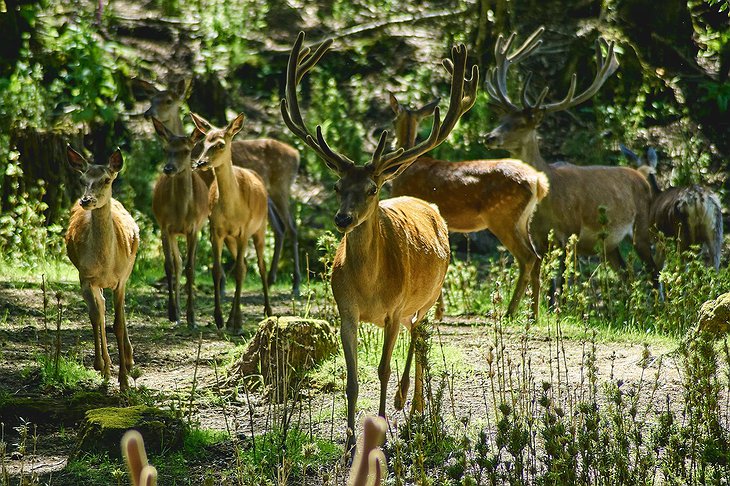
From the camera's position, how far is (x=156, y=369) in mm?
7688

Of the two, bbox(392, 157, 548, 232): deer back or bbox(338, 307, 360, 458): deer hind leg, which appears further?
bbox(392, 157, 548, 232): deer back

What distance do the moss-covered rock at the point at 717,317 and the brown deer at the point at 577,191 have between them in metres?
3.53

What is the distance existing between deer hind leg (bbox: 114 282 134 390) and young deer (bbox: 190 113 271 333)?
194 cm

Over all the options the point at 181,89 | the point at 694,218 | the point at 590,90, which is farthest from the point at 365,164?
the point at 181,89

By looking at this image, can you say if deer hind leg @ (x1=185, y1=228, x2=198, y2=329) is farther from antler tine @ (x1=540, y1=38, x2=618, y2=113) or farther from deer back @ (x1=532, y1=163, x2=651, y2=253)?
antler tine @ (x1=540, y1=38, x2=618, y2=113)

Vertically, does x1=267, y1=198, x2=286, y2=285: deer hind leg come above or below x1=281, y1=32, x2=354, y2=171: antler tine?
below

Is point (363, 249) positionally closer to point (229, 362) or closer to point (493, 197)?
point (229, 362)

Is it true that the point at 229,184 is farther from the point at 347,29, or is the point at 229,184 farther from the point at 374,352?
the point at 347,29

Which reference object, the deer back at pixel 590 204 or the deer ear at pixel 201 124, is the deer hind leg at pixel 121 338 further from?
the deer back at pixel 590 204

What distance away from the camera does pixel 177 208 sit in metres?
9.95

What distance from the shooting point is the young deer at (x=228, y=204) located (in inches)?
367

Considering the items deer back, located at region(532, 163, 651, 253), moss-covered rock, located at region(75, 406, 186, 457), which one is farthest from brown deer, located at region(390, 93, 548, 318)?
moss-covered rock, located at region(75, 406, 186, 457)

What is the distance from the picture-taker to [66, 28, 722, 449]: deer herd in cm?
581

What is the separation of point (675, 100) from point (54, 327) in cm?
1019
